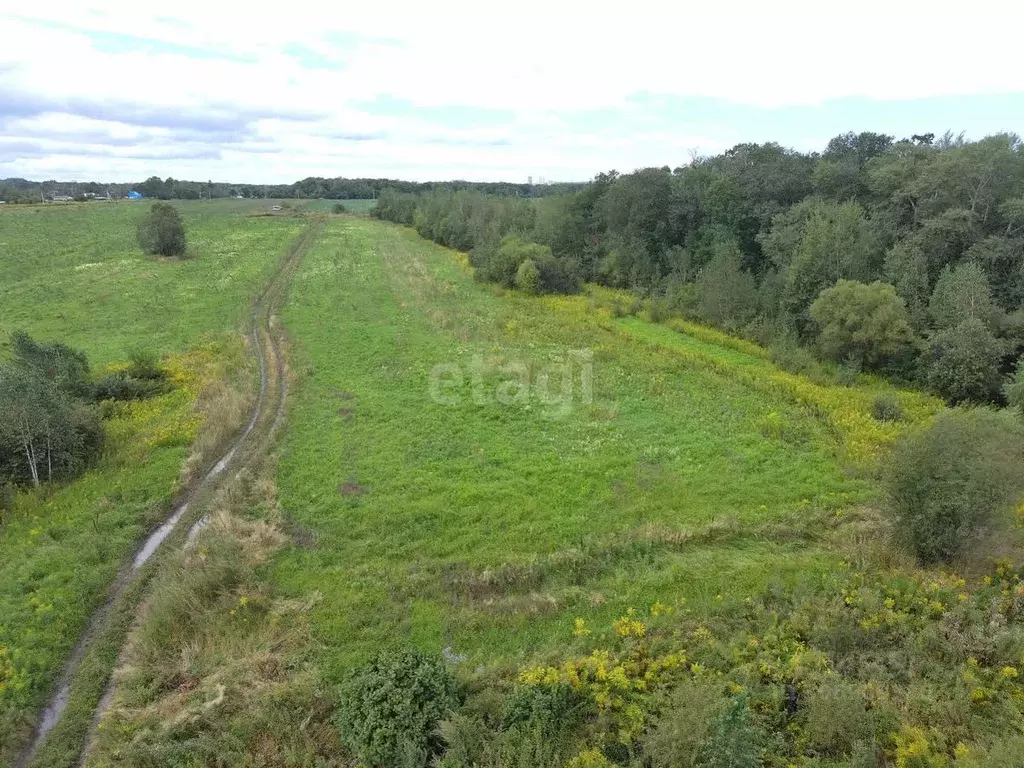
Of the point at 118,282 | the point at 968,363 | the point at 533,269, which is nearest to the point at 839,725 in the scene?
the point at 968,363

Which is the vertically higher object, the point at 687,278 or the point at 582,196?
the point at 582,196

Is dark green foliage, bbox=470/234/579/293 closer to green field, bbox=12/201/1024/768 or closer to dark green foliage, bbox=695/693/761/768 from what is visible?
green field, bbox=12/201/1024/768

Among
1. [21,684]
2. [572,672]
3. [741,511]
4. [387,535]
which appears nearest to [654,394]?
[741,511]

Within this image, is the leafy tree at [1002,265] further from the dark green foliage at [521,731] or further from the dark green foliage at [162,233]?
the dark green foliage at [162,233]

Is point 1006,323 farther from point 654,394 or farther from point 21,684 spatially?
point 21,684

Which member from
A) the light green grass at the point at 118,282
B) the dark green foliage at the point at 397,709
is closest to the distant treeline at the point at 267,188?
the light green grass at the point at 118,282

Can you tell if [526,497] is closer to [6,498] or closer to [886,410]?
[6,498]

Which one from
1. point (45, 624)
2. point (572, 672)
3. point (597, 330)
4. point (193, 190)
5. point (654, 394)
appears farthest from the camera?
point (193, 190)
